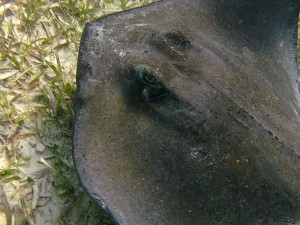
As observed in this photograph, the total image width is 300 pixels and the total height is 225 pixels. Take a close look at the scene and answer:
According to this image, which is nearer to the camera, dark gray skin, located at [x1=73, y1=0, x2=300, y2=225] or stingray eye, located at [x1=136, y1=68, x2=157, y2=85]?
dark gray skin, located at [x1=73, y1=0, x2=300, y2=225]

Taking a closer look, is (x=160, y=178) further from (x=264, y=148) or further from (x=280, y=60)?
(x=280, y=60)

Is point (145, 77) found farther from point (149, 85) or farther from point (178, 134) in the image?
point (178, 134)

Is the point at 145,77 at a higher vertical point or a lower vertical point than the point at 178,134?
higher

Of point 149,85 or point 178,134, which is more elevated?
point 149,85

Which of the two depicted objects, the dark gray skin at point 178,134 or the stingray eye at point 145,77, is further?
the stingray eye at point 145,77

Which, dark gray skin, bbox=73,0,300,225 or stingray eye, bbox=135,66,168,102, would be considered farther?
stingray eye, bbox=135,66,168,102

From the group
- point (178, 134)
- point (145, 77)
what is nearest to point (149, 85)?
point (145, 77)
